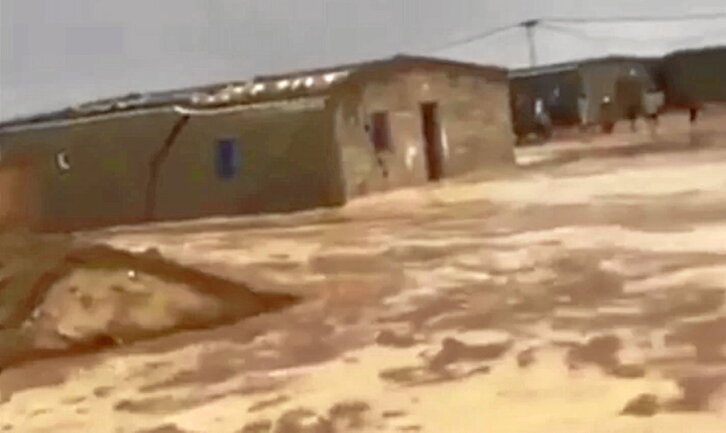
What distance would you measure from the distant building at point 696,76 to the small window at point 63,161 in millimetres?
491

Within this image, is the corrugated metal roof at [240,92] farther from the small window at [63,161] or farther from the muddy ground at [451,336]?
the muddy ground at [451,336]

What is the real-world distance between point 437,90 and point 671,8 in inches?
8.1

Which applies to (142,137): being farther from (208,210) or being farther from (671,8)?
(671,8)

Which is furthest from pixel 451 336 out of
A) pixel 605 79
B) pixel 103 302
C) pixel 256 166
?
pixel 605 79

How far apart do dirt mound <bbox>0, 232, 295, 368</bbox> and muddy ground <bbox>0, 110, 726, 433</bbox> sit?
19mm

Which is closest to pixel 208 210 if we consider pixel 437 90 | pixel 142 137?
pixel 142 137

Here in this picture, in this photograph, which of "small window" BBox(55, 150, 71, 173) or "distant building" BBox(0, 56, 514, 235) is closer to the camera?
"distant building" BBox(0, 56, 514, 235)

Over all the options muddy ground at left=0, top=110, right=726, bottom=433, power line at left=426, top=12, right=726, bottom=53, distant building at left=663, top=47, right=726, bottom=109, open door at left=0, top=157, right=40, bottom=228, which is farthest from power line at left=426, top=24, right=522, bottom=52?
open door at left=0, top=157, right=40, bottom=228

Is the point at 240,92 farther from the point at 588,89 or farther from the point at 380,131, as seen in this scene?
the point at 588,89

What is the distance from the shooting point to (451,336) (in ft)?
1.78

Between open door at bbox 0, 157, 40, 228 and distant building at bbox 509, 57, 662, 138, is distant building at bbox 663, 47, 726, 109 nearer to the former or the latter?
distant building at bbox 509, 57, 662, 138

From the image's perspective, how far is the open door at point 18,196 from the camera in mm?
966

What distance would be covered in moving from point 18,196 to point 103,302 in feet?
1.16

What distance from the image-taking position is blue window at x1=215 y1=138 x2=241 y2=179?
3.41 feet
